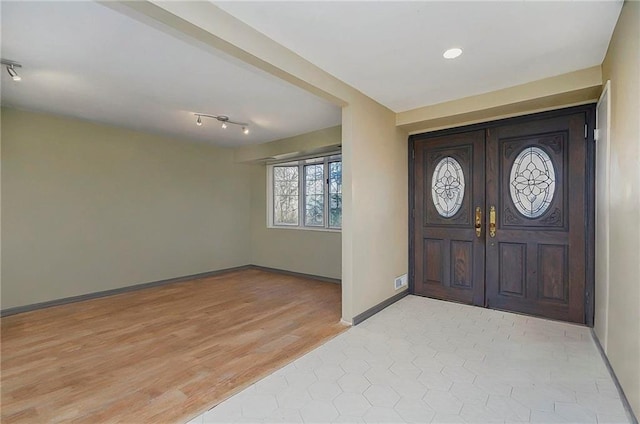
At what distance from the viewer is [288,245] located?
5.83 metres

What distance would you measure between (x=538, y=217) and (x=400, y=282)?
5.77 ft

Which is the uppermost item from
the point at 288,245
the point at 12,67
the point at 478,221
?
the point at 12,67

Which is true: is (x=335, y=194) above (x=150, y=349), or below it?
above

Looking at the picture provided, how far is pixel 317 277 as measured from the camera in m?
5.38

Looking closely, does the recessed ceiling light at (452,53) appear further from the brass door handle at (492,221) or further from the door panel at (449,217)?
the brass door handle at (492,221)

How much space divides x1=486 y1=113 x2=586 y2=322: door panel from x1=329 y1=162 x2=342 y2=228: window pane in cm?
233

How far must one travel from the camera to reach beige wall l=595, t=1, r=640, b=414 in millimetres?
1701

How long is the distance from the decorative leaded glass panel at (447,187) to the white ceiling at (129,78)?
1.55m

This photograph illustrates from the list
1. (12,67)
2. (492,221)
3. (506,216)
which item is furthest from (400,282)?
(12,67)

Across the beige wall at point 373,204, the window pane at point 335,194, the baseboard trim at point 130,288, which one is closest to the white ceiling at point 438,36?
the beige wall at point 373,204

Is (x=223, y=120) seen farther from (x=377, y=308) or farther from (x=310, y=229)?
(x=377, y=308)

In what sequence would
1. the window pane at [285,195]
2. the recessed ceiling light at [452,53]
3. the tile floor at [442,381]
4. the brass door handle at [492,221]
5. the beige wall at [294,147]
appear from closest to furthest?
the tile floor at [442,381] → the recessed ceiling light at [452,53] → the brass door handle at [492,221] → the beige wall at [294,147] → the window pane at [285,195]

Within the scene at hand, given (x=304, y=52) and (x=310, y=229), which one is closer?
(x=304, y=52)

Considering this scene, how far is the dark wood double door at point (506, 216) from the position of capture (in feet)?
10.4
